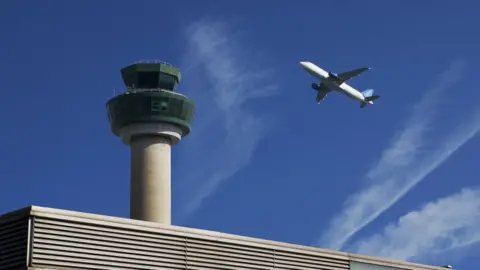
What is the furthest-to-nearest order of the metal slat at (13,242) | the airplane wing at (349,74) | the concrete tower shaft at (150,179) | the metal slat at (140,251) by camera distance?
the airplane wing at (349,74), the concrete tower shaft at (150,179), the metal slat at (140,251), the metal slat at (13,242)

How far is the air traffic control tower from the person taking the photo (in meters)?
38.0

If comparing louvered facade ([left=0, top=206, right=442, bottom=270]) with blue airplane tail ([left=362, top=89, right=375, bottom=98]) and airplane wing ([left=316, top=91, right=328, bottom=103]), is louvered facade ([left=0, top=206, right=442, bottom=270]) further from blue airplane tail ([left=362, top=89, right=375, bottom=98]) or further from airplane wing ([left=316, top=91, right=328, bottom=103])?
blue airplane tail ([left=362, top=89, right=375, bottom=98])

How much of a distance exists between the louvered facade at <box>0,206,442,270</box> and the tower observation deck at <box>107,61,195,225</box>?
1795cm

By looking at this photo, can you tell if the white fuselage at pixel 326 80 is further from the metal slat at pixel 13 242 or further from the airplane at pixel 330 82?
the metal slat at pixel 13 242

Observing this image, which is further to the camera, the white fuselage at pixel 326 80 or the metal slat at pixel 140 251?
the white fuselage at pixel 326 80

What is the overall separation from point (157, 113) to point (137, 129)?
2.14 m

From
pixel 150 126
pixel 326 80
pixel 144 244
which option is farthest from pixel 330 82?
pixel 144 244

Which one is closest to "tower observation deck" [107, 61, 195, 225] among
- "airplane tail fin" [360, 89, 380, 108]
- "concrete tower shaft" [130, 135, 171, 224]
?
"concrete tower shaft" [130, 135, 171, 224]

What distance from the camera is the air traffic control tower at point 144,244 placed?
37969 millimetres

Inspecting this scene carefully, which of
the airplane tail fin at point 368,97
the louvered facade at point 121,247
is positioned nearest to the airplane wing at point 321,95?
the airplane tail fin at point 368,97

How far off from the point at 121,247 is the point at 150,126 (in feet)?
91.0

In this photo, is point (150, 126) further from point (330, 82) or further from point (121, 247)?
point (330, 82)

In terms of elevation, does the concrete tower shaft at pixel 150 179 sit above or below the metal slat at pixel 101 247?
above

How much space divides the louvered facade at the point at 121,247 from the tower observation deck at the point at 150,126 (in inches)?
707
